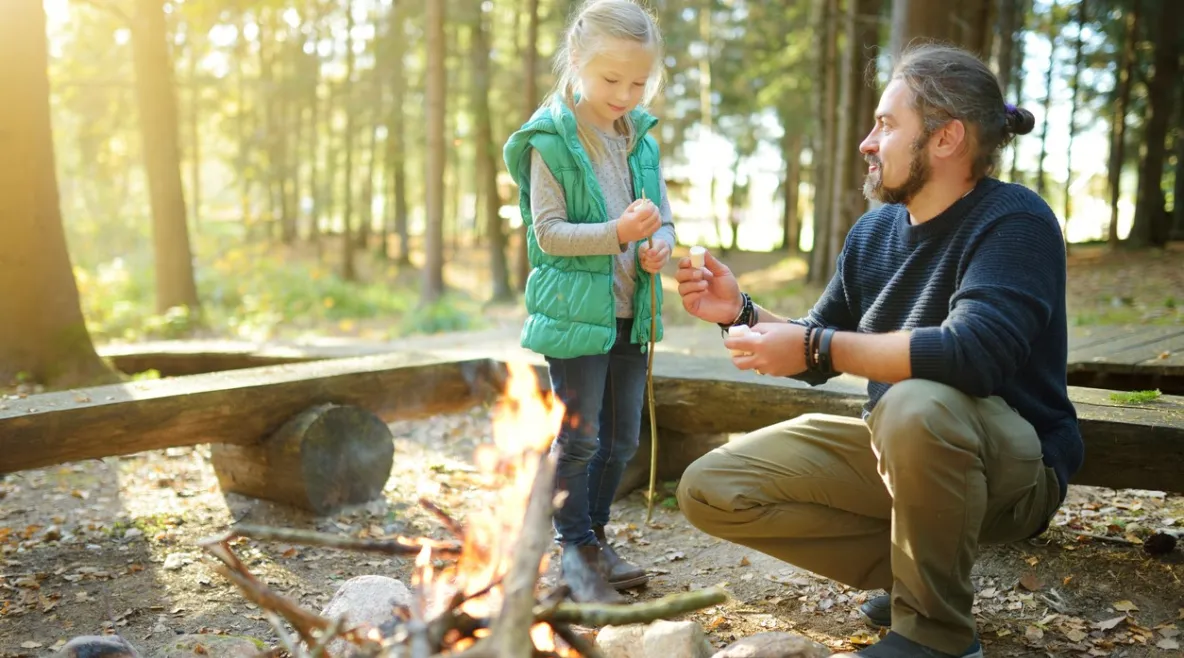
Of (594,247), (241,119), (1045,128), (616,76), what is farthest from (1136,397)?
(241,119)

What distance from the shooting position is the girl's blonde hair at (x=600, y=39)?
3.11 metres

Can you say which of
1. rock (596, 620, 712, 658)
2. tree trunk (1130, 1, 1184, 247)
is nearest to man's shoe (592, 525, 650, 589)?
rock (596, 620, 712, 658)

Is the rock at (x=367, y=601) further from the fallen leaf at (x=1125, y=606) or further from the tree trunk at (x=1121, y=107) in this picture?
the tree trunk at (x=1121, y=107)

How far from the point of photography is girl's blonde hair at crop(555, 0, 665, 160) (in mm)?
3105

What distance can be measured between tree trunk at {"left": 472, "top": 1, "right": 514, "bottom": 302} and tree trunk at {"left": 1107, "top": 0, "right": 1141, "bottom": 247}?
1054 cm

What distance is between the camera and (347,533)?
421 cm

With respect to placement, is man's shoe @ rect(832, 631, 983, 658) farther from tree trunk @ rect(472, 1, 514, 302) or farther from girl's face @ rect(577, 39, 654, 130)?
tree trunk @ rect(472, 1, 514, 302)

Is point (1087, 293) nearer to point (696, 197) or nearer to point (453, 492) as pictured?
point (453, 492)

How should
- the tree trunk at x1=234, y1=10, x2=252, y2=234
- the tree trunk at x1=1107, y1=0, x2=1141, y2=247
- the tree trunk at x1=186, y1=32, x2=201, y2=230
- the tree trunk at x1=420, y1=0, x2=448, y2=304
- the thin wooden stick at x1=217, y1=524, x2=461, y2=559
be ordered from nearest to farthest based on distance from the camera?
1. the thin wooden stick at x1=217, y1=524, x2=461, y2=559
2. the tree trunk at x1=420, y1=0, x2=448, y2=304
3. the tree trunk at x1=1107, y1=0, x2=1141, y2=247
4. the tree trunk at x1=186, y1=32, x2=201, y2=230
5. the tree trunk at x1=234, y1=10, x2=252, y2=234

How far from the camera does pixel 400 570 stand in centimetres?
372

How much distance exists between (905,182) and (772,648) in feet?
4.51

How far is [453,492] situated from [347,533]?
730 millimetres

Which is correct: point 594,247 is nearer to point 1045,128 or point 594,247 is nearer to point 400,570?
point 400,570

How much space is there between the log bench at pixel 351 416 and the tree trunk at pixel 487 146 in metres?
10.2
